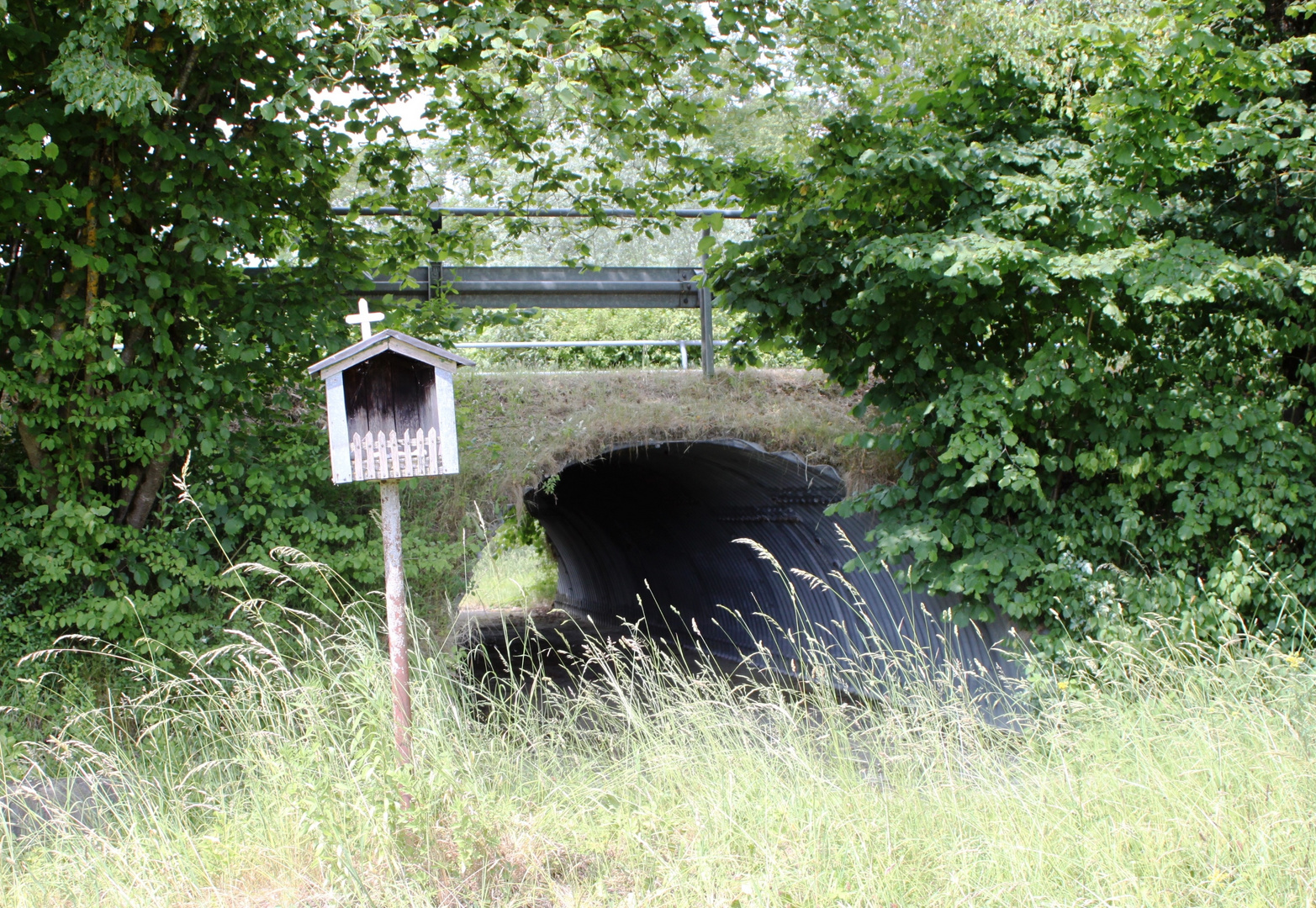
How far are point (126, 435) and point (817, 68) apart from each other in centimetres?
496

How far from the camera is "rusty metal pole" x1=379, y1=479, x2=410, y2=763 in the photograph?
377cm

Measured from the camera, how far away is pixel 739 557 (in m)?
11.4

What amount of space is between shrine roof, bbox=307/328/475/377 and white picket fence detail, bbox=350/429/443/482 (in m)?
0.30

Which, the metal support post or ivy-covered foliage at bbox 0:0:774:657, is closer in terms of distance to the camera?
ivy-covered foliage at bbox 0:0:774:657

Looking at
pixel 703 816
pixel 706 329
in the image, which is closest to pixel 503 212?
pixel 706 329

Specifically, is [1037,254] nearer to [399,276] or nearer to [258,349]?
[399,276]

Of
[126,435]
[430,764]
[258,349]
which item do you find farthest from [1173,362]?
[126,435]

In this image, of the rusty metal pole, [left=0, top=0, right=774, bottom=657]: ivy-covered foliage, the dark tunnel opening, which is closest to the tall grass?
the rusty metal pole

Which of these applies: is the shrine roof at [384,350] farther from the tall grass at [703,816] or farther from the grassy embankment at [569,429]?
the grassy embankment at [569,429]

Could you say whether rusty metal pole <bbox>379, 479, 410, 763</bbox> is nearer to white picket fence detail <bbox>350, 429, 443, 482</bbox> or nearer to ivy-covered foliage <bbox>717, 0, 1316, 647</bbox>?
white picket fence detail <bbox>350, 429, 443, 482</bbox>

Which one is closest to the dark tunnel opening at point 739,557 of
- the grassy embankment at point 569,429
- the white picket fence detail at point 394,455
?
the grassy embankment at point 569,429

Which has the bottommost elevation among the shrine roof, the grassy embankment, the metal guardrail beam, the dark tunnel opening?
the dark tunnel opening

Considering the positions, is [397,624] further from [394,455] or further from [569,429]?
[569,429]

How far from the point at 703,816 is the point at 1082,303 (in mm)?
4342
